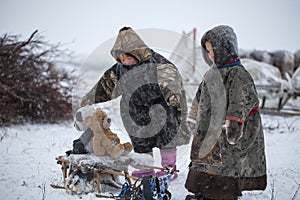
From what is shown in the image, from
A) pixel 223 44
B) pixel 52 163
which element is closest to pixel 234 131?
pixel 223 44

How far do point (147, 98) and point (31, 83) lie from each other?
3.97 metres

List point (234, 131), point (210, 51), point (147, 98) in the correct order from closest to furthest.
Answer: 1. point (234, 131)
2. point (210, 51)
3. point (147, 98)

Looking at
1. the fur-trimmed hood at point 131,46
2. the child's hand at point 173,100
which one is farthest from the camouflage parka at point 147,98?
the child's hand at point 173,100

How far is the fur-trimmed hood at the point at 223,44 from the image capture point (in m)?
2.24

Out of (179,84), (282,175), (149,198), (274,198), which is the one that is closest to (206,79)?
(179,84)

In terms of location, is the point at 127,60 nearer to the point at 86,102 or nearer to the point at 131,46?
the point at 131,46

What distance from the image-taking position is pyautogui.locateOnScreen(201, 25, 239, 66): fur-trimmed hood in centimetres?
224

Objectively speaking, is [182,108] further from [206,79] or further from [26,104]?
[26,104]

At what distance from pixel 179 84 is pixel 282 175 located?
5.89ft

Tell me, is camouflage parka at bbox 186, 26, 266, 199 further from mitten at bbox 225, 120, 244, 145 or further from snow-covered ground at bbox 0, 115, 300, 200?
snow-covered ground at bbox 0, 115, 300, 200

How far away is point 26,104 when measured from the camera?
5.98 metres

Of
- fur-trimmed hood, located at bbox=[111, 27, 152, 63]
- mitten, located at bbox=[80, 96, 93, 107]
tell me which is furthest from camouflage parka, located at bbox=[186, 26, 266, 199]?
mitten, located at bbox=[80, 96, 93, 107]

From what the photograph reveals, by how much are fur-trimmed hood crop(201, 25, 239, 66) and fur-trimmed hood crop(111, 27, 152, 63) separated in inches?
31.4

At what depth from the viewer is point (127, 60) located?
9.53 feet
